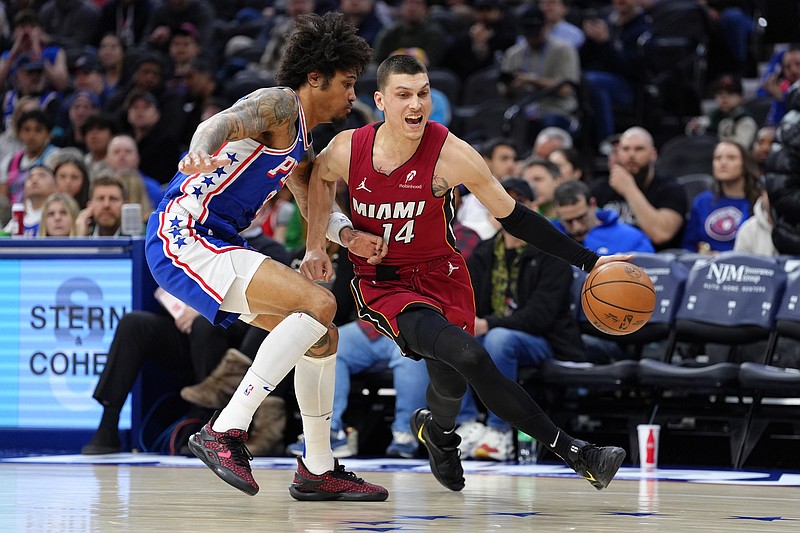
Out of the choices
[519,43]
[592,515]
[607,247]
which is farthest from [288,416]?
[519,43]

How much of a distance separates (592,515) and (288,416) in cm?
341

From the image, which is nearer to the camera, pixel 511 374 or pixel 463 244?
pixel 511 374

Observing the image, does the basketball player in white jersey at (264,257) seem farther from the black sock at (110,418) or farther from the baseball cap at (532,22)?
the baseball cap at (532,22)

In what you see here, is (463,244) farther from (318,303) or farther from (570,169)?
(318,303)

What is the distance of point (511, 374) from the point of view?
6941 millimetres

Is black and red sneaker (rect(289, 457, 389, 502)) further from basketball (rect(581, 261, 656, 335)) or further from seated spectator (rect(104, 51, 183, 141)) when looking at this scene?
seated spectator (rect(104, 51, 183, 141))

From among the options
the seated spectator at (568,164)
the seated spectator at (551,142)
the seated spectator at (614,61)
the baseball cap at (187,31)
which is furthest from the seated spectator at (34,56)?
the seated spectator at (568,164)

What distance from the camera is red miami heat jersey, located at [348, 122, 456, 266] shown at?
496 centimetres

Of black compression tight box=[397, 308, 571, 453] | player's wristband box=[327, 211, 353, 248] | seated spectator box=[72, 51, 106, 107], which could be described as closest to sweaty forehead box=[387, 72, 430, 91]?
player's wristband box=[327, 211, 353, 248]

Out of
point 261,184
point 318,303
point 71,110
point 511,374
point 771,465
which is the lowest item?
point 771,465

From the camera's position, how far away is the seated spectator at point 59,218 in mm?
8000

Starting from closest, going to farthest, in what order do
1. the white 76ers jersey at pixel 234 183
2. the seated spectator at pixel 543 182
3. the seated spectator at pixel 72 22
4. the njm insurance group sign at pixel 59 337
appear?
the white 76ers jersey at pixel 234 183 < the njm insurance group sign at pixel 59 337 < the seated spectator at pixel 543 182 < the seated spectator at pixel 72 22

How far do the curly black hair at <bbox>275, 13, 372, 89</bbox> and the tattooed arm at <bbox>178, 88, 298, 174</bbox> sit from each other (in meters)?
0.29

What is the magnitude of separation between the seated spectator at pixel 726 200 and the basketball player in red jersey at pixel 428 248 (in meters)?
3.37
